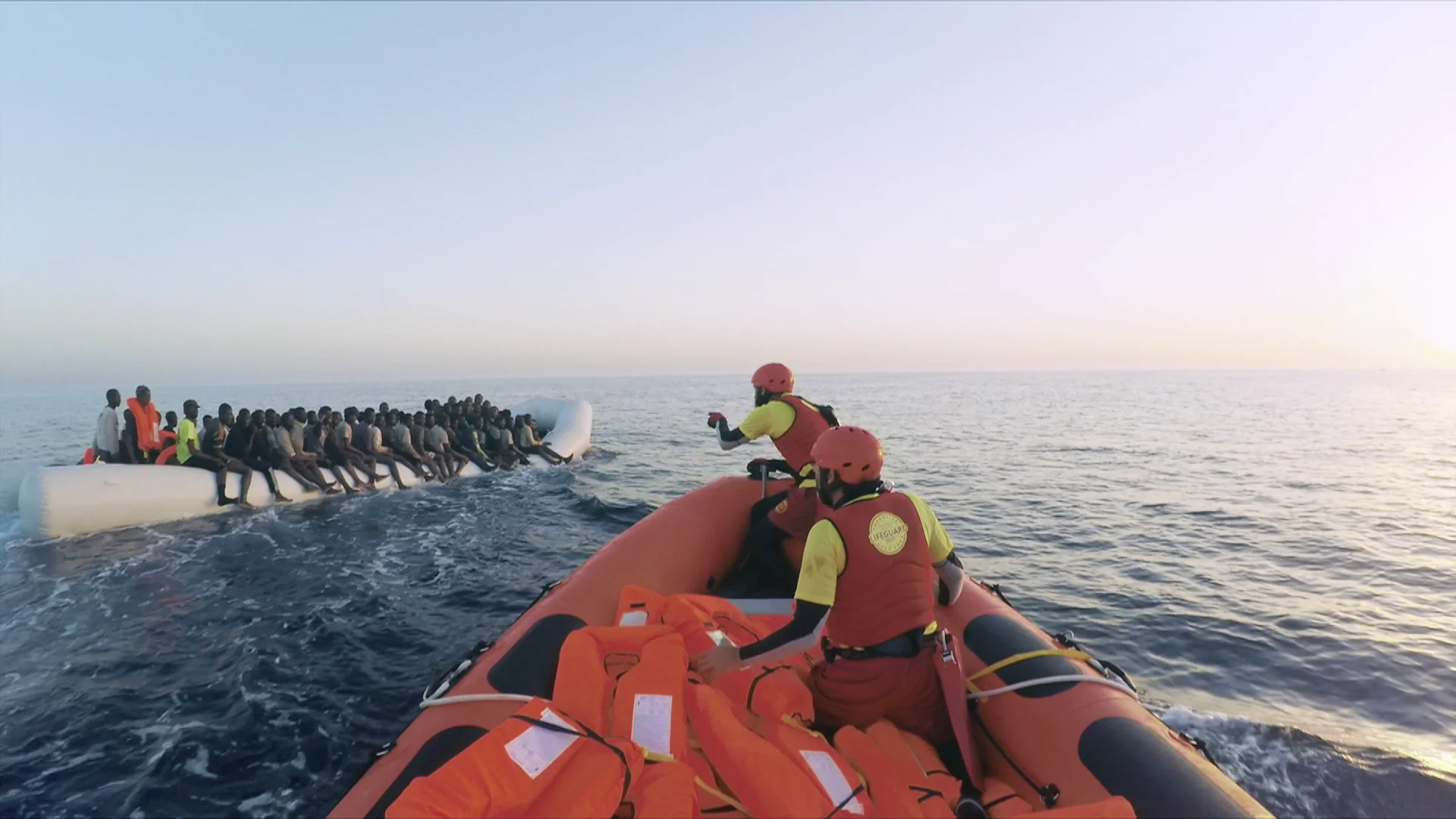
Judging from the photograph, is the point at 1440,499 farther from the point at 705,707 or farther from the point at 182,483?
the point at 182,483

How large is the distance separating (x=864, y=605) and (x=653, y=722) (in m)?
0.97

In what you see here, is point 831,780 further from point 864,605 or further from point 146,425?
point 146,425

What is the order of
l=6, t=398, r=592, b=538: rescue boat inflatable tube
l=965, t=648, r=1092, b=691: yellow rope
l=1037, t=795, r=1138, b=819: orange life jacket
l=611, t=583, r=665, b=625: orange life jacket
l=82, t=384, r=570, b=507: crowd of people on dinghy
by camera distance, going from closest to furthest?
1. l=1037, t=795, r=1138, b=819: orange life jacket
2. l=965, t=648, r=1092, b=691: yellow rope
3. l=611, t=583, r=665, b=625: orange life jacket
4. l=6, t=398, r=592, b=538: rescue boat inflatable tube
5. l=82, t=384, r=570, b=507: crowd of people on dinghy

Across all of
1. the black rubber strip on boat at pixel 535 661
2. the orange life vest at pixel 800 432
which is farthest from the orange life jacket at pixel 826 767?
the orange life vest at pixel 800 432

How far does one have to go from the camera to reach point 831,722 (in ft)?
9.82

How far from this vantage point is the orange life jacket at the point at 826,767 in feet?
7.71

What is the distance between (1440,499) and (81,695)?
17899mm

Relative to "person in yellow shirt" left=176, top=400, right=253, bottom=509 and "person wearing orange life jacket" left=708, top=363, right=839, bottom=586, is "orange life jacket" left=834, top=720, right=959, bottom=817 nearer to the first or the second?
"person wearing orange life jacket" left=708, top=363, right=839, bottom=586

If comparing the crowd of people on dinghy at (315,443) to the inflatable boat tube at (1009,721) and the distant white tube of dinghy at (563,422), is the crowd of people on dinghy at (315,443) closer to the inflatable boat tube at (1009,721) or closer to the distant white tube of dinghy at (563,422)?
the distant white tube of dinghy at (563,422)

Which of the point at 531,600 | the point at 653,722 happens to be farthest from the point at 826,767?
the point at 531,600

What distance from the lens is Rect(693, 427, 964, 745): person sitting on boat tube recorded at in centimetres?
273

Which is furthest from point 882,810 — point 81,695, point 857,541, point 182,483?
point 182,483

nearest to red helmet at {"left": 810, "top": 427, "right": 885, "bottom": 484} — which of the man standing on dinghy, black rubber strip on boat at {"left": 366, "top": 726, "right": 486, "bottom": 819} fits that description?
black rubber strip on boat at {"left": 366, "top": 726, "right": 486, "bottom": 819}

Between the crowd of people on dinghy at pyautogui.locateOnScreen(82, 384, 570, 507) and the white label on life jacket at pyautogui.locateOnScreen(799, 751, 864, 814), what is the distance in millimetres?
10474
